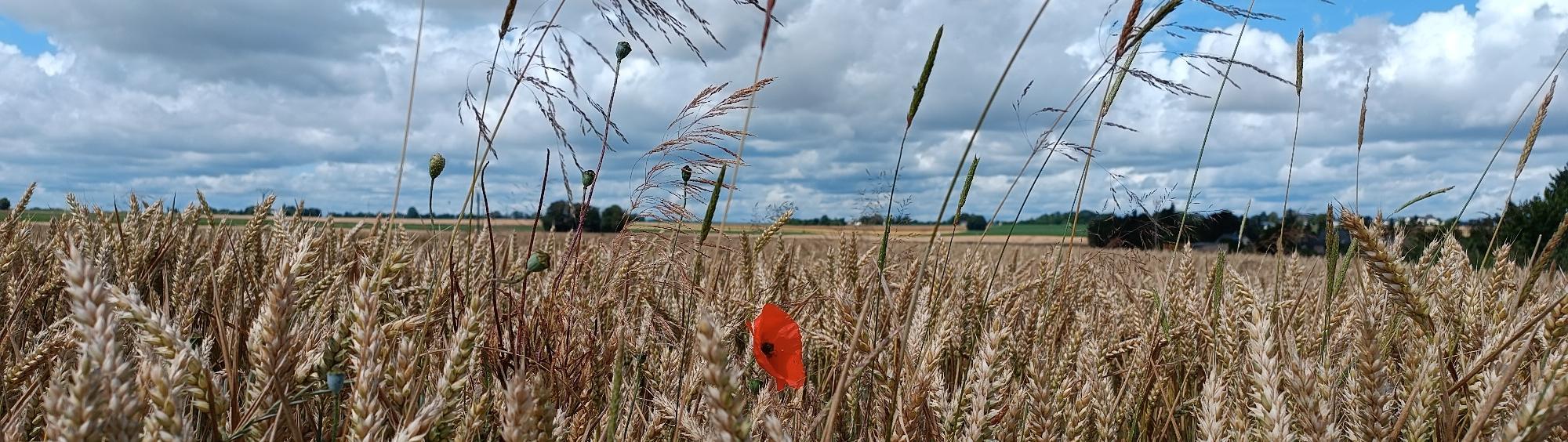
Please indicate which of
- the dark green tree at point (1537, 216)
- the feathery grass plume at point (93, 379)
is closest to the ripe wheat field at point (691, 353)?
the feathery grass plume at point (93, 379)

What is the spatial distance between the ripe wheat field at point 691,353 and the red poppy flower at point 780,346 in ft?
0.21

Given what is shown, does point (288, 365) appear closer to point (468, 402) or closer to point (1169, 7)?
point (468, 402)

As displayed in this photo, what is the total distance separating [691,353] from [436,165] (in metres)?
0.61

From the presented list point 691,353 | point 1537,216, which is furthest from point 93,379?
point 1537,216

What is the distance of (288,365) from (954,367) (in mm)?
1742

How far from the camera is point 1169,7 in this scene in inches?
56.7

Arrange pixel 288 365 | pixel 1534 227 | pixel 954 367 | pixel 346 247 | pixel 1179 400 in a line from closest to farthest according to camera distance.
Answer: pixel 288 365 → pixel 1179 400 → pixel 954 367 → pixel 346 247 → pixel 1534 227

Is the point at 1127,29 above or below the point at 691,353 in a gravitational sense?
above

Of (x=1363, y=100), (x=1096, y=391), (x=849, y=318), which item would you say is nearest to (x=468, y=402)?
(x=849, y=318)

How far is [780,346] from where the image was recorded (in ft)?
5.36

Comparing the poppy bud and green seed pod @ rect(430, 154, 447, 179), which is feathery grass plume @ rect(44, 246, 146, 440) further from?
green seed pod @ rect(430, 154, 447, 179)

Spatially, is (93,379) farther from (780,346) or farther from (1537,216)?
(1537,216)

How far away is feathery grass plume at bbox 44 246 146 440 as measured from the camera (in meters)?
0.65

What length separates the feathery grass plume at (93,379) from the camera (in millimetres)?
650
